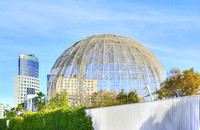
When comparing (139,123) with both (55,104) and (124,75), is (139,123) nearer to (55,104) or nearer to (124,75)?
(124,75)

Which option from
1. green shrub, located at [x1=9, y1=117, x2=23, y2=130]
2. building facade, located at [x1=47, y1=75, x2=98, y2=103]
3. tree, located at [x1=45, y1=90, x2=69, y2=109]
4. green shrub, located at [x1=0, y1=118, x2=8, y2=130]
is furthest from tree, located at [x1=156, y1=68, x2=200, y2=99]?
green shrub, located at [x1=0, y1=118, x2=8, y2=130]

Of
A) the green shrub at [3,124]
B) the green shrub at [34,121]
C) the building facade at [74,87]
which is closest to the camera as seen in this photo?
the green shrub at [34,121]

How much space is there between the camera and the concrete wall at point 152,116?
1434 centimetres

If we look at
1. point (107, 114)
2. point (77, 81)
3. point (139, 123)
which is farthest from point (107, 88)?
point (139, 123)

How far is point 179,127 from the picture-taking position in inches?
595

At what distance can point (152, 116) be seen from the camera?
1698 centimetres

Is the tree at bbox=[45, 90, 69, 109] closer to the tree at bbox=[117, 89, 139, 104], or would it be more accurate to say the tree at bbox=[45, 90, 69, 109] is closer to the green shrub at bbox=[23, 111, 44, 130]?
the green shrub at bbox=[23, 111, 44, 130]

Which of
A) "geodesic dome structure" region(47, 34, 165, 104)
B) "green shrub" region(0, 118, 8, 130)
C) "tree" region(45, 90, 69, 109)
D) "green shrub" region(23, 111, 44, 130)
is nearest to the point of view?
"green shrub" region(23, 111, 44, 130)

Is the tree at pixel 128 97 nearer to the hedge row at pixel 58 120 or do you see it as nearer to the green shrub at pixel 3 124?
the hedge row at pixel 58 120

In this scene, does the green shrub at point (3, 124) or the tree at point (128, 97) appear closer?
the tree at point (128, 97)

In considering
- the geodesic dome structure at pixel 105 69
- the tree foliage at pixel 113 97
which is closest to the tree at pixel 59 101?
the geodesic dome structure at pixel 105 69

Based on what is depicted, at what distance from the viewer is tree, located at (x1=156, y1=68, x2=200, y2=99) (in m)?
34.3

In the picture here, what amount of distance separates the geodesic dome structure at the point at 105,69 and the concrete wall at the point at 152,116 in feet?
48.4

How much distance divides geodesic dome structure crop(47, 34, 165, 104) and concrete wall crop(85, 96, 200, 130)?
48.4 feet
